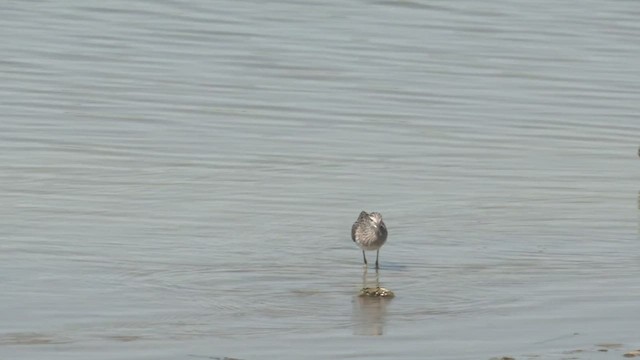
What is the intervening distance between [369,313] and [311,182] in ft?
15.7

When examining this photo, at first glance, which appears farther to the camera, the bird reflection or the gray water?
the gray water

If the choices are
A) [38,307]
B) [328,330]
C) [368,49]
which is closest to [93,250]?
[38,307]

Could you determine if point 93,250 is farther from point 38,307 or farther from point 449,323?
point 449,323

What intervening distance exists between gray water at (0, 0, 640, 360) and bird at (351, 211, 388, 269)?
24 centimetres

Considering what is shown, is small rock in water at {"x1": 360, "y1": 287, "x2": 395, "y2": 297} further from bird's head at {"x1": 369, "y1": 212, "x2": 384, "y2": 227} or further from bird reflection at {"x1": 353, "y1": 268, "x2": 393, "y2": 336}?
bird's head at {"x1": 369, "y1": 212, "x2": 384, "y2": 227}

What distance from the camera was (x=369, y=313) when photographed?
12.4 metres

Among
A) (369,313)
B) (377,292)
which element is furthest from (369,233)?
(369,313)

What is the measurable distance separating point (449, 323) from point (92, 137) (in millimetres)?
7649

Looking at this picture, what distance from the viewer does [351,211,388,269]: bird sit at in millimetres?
13945

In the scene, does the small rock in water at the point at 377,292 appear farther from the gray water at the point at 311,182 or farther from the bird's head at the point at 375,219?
the bird's head at the point at 375,219

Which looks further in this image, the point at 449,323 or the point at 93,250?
the point at 93,250

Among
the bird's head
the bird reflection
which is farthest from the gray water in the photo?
the bird's head

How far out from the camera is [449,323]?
12.1 meters

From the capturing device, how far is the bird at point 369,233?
1395cm
